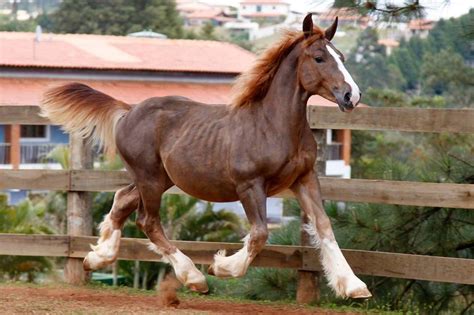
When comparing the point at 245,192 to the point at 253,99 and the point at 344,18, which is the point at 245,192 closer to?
the point at 253,99

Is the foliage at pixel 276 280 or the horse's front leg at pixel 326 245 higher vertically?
the horse's front leg at pixel 326 245

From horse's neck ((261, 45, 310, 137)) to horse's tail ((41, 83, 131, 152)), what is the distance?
5.04 feet

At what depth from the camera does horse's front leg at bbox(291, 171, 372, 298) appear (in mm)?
7156

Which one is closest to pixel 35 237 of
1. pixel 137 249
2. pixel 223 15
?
pixel 137 249

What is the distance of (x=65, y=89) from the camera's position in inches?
349

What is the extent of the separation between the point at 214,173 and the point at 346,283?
133cm

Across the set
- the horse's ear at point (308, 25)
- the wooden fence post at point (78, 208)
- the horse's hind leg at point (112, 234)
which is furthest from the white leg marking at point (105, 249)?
the horse's ear at point (308, 25)

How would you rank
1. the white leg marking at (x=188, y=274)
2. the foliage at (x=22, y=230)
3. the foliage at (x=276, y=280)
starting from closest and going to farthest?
the white leg marking at (x=188, y=274) < the foliage at (x=276, y=280) < the foliage at (x=22, y=230)

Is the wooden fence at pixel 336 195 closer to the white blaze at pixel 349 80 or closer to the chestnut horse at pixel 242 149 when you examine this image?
the chestnut horse at pixel 242 149

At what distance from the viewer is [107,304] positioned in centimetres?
812

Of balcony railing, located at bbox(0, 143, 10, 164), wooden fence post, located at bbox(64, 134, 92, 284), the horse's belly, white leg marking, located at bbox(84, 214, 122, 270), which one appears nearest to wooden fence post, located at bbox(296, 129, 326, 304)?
the horse's belly

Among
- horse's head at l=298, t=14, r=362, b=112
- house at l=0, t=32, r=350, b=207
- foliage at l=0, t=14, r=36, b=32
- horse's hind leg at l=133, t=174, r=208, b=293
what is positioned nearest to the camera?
horse's head at l=298, t=14, r=362, b=112

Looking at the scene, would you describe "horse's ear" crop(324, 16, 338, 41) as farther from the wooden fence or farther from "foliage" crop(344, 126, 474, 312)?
"foliage" crop(344, 126, 474, 312)

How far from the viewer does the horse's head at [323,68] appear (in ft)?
23.9
